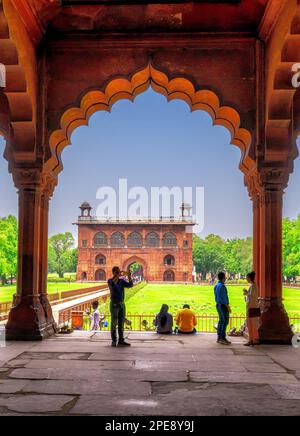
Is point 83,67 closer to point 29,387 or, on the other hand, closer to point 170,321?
point 170,321

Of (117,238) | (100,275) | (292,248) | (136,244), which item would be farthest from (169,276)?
(292,248)

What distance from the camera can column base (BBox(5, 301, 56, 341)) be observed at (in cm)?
680

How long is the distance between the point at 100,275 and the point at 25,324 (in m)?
48.1

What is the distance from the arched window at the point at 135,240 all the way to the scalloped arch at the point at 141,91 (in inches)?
1776

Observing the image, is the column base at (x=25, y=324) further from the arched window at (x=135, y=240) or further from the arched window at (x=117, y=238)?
the arched window at (x=117, y=238)

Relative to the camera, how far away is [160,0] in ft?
21.9

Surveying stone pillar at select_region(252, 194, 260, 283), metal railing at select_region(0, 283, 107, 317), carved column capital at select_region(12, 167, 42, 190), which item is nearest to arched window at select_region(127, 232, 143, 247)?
metal railing at select_region(0, 283, 107, 317)

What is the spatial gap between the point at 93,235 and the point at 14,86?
46.9 m

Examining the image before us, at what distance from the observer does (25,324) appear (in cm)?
683

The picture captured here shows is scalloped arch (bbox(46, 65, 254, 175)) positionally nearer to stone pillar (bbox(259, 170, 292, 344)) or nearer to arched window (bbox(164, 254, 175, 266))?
stone pillar (bbox(259, 170, 292, 344))

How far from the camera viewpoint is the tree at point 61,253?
66.9 meters

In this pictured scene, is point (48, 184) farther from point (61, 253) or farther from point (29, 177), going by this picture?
point (61, 253)

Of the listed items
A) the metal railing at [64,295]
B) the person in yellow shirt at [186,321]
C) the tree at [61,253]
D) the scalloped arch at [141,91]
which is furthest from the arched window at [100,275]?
the scalloped arch at [141,91]
